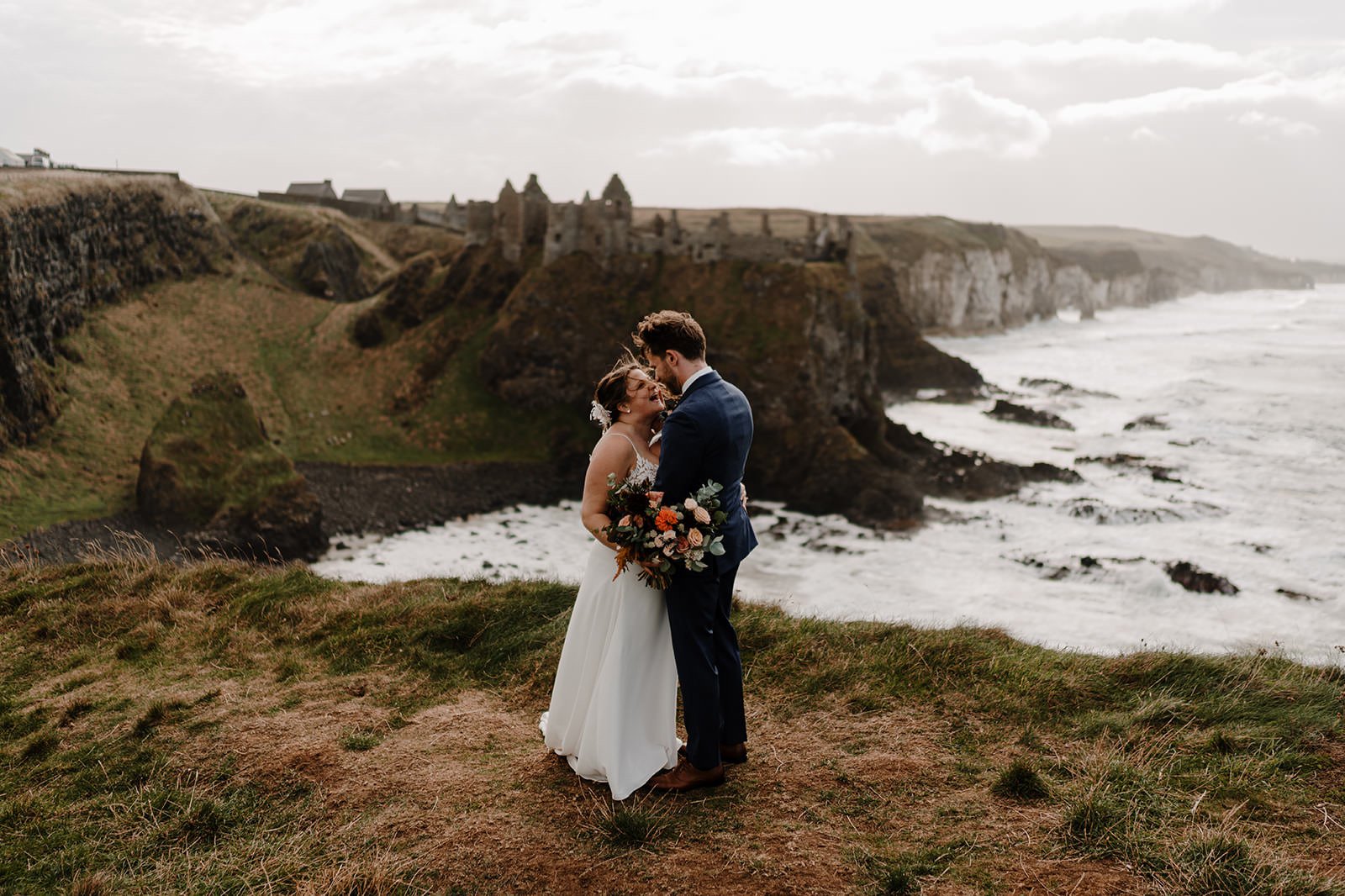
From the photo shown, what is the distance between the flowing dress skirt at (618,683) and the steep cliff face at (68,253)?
32.4 meters

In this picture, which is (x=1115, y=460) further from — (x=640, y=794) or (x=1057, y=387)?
(x=640, y=794)

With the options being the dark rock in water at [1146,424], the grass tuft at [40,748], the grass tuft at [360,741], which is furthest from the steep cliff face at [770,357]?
the grass tuft at [40,748]

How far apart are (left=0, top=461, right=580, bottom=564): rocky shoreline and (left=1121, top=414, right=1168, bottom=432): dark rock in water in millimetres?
35625

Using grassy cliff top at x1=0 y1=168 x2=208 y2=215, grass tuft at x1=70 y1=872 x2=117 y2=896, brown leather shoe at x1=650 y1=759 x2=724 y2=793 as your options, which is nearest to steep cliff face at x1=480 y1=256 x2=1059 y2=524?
grassy cliff top at x1=0 y1=168 x2=208 y2=215

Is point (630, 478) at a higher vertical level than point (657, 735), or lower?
higher

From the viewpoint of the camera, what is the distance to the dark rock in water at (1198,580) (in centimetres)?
2619

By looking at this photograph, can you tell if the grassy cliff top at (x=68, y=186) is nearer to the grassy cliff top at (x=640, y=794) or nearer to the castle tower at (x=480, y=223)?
the castle tower at (x=480, y=223)

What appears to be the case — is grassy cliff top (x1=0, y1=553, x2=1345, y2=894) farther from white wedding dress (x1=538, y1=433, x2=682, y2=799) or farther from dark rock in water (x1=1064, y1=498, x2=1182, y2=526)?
dark rock in water (x1=1064, y1=498, x2=1182, y2=526)

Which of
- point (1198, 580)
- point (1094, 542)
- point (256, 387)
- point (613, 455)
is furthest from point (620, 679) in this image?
point (256, 387)

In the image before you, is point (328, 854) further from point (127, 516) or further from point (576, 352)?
point (576, 352)

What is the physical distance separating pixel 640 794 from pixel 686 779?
326 millimetres

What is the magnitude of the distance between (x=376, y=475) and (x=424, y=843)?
1311 inches

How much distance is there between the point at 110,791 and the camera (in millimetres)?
5738

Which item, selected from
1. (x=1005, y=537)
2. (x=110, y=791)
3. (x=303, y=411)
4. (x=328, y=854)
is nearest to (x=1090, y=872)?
(x=328, y=854)
